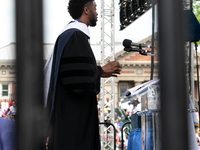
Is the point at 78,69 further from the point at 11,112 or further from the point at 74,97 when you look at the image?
the point at 11,112

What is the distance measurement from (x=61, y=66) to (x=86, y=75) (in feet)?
0.60

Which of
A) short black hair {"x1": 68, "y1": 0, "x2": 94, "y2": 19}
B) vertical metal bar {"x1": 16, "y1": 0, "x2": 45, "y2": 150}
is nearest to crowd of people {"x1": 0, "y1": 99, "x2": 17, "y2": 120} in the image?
vertical metal bar {"x1": 16, "y1": 0, "x2": 45, "y2": 150}

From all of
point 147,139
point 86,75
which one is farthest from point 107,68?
point 147,139

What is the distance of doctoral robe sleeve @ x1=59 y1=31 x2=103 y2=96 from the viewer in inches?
75.7

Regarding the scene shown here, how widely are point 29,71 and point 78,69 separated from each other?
1479 millimetres

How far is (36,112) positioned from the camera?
0.50m

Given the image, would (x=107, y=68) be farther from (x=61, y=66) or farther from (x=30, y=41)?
(x=30, y=41)

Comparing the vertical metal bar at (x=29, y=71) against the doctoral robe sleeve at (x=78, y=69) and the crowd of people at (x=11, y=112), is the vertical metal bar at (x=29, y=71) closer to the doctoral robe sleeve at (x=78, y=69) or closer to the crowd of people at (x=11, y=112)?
the crowd of people at (x=11, y=112)

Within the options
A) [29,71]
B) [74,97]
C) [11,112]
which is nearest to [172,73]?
[29,71]

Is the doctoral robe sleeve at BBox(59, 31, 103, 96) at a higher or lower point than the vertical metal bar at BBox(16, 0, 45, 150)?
higher

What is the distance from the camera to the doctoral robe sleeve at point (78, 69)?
6.31ft

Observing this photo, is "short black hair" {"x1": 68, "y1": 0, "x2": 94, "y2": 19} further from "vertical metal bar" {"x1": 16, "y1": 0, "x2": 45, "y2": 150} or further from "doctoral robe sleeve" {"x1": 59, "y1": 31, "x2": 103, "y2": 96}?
"vertical metal bar" {"x1": 16, "y1": 0, "x2": 45, "y2": 150}

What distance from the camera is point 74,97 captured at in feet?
6.53

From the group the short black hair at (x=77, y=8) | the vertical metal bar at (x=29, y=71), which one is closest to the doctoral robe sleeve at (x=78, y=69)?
the short black hair at (x=77, y=8)
